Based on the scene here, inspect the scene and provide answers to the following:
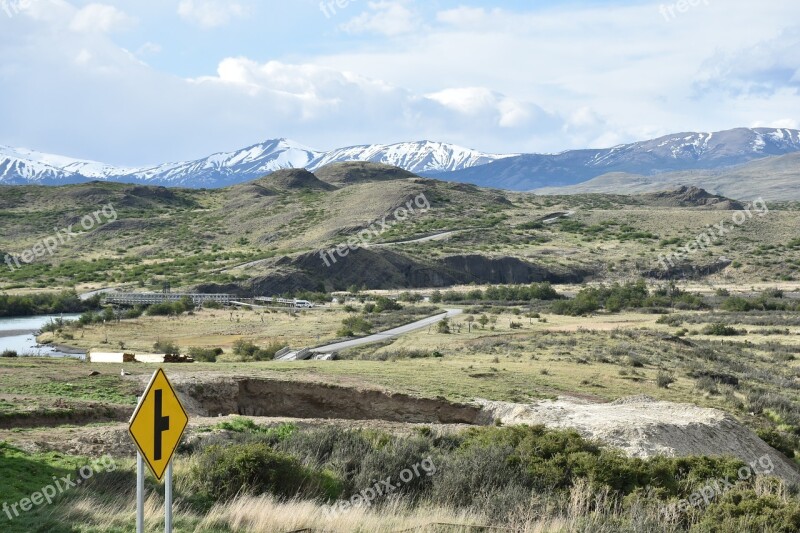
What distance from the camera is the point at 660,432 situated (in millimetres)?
17750

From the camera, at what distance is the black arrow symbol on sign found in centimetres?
753

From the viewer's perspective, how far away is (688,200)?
15325 cm

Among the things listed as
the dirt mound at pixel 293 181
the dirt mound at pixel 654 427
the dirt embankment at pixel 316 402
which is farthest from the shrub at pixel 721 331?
the dirt mound at pixel 293 181

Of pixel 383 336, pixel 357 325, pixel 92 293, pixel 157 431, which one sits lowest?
pixel 383 336

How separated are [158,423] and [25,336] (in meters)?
48.5

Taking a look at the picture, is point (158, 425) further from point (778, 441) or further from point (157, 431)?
point (778, 441)

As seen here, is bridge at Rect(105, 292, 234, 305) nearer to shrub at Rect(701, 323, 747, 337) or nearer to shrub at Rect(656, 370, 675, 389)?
shrub at Rect(701, 323, 747, 337)

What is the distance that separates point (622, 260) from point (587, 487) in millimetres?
83012

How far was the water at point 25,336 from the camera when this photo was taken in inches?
1624

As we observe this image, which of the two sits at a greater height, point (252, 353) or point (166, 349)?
point (166, 349)

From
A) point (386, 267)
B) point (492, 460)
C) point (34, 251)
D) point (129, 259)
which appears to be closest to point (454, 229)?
point (386, 267)

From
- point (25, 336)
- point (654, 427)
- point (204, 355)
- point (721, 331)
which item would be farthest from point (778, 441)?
point (25, 336)

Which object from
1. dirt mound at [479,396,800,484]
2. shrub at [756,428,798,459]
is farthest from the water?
shrub at [756,428,798,459]

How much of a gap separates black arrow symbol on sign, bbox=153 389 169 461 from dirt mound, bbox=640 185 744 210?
14558 centimetres
